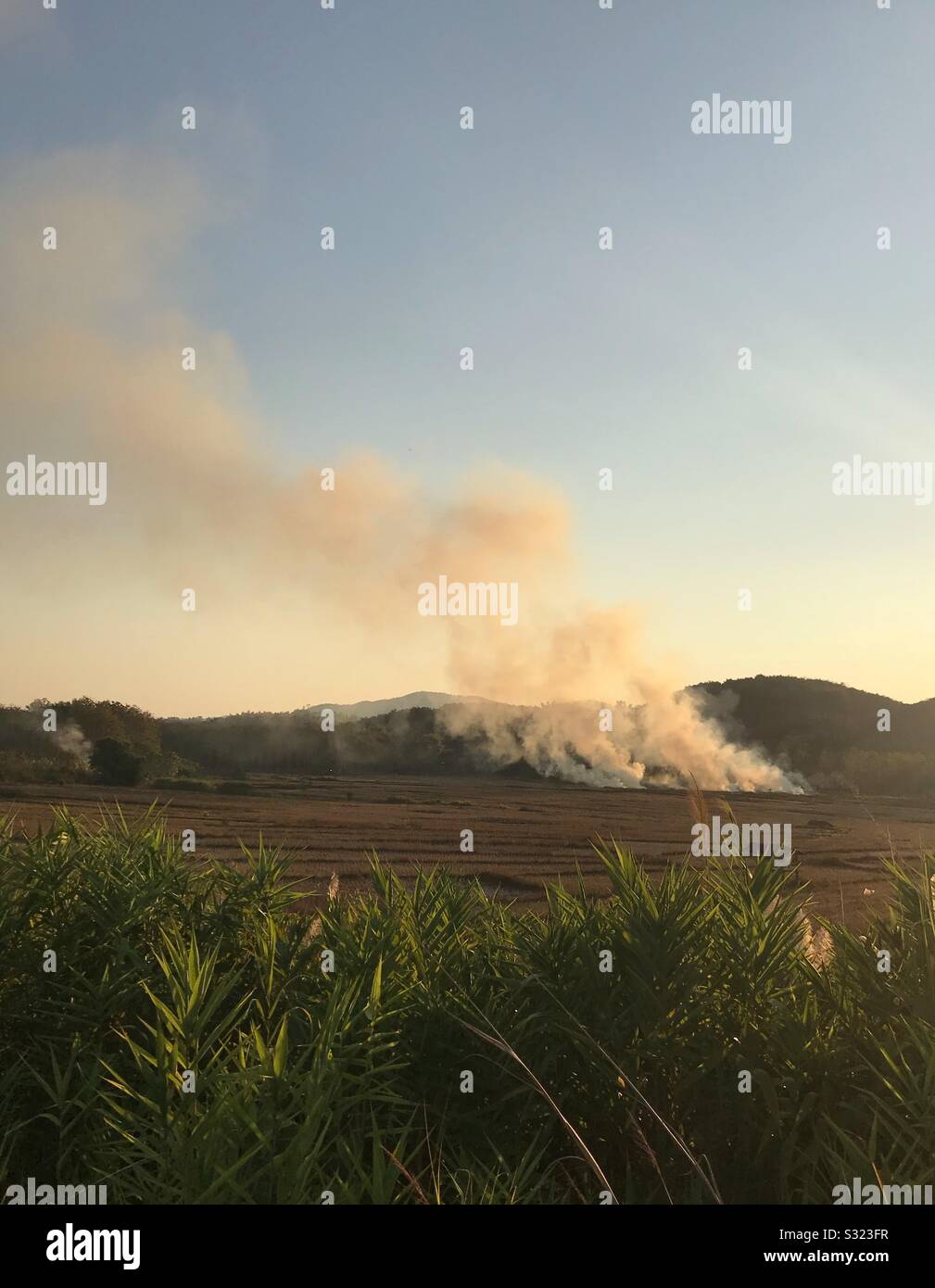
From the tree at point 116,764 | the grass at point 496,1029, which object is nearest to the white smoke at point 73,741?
the tree at point 116,764

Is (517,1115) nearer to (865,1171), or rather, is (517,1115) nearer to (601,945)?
(601,945)

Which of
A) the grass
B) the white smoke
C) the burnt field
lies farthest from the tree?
the grass

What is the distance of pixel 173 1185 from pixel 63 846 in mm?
5968

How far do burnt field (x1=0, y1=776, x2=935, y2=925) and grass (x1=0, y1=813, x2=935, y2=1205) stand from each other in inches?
1503

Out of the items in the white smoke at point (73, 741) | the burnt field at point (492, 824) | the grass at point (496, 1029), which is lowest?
the burnt field at point (492, 824)

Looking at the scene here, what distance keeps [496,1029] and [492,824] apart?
384 feet

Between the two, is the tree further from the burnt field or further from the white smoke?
the white smoke

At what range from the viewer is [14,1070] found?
772 centimetres

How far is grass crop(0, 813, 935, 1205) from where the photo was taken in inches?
255

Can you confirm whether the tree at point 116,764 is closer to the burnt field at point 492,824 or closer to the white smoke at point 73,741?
the burnt field at point 492,824

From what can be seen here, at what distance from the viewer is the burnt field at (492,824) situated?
73.5 metres

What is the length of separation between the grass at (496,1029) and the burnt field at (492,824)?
38.2m

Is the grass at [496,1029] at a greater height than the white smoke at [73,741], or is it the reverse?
the white smoke at [73,741]
